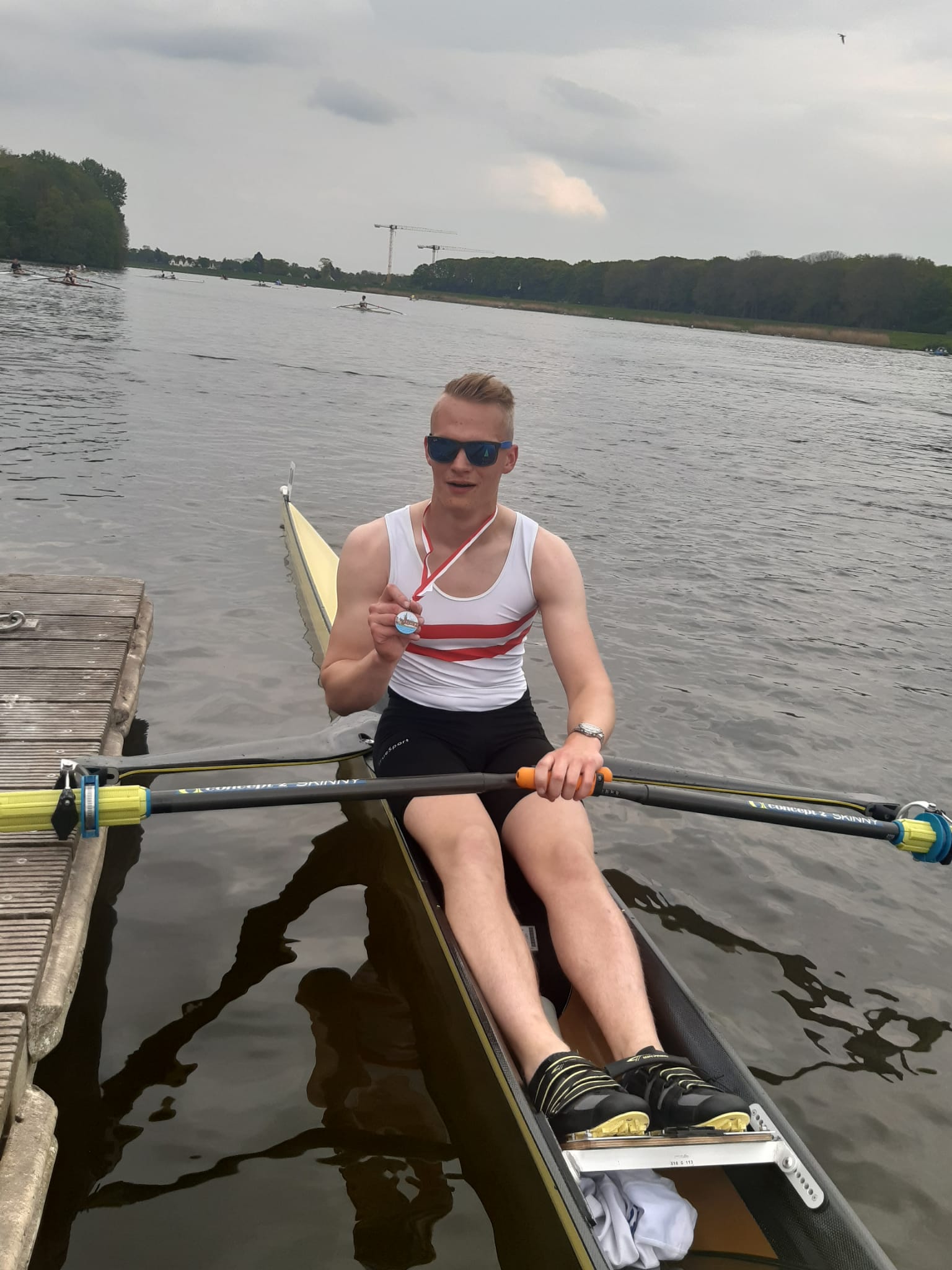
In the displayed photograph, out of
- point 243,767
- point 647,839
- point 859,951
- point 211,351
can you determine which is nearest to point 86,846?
point 243,767

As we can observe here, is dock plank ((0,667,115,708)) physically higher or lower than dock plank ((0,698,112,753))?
higher

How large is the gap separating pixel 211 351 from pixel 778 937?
1236 inches

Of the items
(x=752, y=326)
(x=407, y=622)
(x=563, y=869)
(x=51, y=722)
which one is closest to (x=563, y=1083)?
(x=563, y=869)

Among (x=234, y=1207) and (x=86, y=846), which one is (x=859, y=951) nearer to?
(x=234, y=1207)

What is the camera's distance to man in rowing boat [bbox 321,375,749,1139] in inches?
120

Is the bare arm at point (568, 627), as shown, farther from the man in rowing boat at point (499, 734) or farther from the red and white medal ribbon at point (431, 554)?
the red and white medal ribbon at point (431, 554)

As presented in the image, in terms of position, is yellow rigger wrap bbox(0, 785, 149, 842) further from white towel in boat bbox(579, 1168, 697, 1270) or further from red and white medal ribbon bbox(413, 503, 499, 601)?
white towel in boat bbox(579, 1168, 697, 1270)

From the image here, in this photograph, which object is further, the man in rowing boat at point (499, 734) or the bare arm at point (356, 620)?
the bare arm at point (356, 620)

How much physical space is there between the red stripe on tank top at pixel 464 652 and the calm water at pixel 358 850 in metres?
1.44

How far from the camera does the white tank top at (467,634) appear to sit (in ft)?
13.8

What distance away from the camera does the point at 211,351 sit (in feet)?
107

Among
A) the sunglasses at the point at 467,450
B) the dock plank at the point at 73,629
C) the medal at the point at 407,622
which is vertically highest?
the sunglasses at the point at 467,450

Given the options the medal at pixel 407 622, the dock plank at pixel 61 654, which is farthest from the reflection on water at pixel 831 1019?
the dock plank at pixel 61 654

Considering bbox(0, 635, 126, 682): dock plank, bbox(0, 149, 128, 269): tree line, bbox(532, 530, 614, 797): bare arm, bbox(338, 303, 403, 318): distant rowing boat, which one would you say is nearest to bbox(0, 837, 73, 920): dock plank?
bbox(0, 635, 126, 682): dock plank
